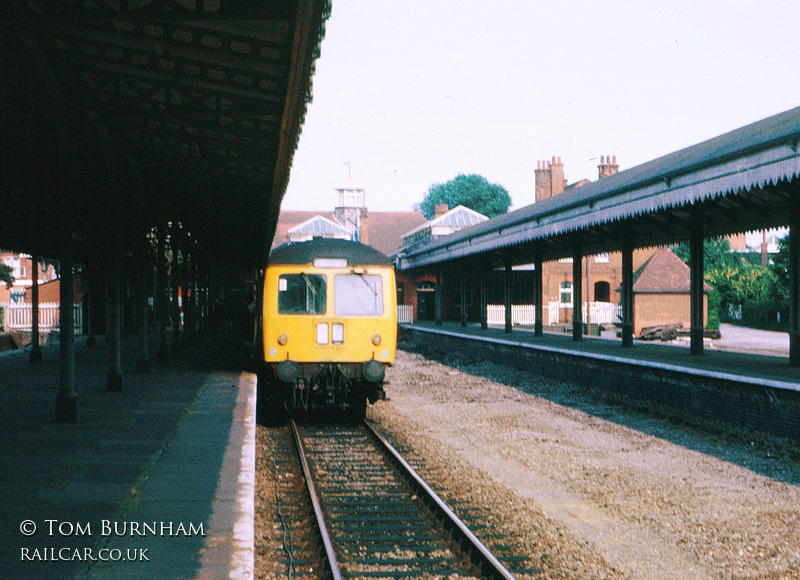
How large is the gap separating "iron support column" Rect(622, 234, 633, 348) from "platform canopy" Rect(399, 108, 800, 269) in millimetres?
299

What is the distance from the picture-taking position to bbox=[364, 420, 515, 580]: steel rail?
5.27 m

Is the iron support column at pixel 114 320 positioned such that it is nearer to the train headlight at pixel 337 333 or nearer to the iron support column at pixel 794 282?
the train headlight at pixel 337 333

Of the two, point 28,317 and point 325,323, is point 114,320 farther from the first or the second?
point 28,317

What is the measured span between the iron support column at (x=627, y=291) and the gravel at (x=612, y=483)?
16.9 feet

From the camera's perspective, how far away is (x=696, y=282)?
15.7 metres

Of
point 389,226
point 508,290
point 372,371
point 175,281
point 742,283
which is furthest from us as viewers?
point 389,226

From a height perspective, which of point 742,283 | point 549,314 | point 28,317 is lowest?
point 549,314

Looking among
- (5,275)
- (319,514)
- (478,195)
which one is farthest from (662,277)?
(478,195)

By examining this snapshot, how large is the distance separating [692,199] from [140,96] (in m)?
8.69

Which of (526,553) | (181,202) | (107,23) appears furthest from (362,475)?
(181,202)

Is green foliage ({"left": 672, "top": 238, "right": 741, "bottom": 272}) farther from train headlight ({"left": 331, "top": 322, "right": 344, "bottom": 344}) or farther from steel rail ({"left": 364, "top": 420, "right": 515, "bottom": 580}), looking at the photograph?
steel rail ({"left": 364, "top": 420, "right": 515, "bottom": 580})

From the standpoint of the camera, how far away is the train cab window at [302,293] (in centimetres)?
1159

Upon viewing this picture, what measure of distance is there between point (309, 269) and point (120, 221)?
2.75 m

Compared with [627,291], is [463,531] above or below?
below
